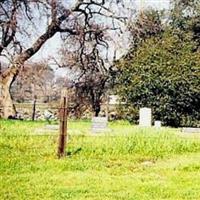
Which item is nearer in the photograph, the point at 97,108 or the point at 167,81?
the point at 167,81

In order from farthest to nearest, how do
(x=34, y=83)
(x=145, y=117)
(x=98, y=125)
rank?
(x=34, y=83), (x=145, y=117), (x=98, y=125)

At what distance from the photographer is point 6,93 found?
84.1ft

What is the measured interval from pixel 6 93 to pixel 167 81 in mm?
7324

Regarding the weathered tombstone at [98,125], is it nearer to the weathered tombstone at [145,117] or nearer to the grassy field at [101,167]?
the grassy field at [101,167]

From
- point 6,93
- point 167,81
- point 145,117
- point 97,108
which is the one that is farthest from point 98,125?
point 97,108

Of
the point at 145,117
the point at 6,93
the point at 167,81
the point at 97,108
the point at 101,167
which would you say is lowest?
the point at 101,167

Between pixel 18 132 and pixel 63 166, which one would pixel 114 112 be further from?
pixel 63 166

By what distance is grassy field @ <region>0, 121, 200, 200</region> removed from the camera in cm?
775

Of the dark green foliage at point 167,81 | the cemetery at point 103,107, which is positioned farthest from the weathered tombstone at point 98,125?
the dark green foliage at point 167,81

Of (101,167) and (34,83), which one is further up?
(34,83)

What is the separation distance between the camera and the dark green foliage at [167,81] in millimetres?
22672

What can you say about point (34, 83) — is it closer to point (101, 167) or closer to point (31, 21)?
point (31, 21)

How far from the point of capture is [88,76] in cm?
2831

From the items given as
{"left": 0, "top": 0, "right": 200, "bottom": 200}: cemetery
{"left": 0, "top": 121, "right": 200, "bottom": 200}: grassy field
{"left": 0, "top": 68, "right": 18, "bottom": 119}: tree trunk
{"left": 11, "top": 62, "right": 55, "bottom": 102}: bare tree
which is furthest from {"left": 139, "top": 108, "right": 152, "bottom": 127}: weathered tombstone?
{"left": 11, "top": 62, "right": 55, "bottom": 102}: bare tree
